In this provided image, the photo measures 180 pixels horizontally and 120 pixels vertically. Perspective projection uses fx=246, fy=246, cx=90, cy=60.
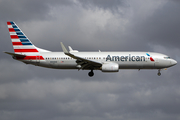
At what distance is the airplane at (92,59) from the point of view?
48.3 m

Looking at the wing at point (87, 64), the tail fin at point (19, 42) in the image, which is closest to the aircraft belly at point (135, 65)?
the wing at point (87, 64)

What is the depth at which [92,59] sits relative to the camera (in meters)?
49.2

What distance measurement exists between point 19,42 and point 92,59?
15873 millimetres

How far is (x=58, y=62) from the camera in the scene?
49.4 metres

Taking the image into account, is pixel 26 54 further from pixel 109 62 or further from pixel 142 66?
pixel 142 66

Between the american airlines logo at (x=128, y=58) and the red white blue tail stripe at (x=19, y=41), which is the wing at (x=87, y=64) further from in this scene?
the red white blue tail stripe at (x=19, y=41)

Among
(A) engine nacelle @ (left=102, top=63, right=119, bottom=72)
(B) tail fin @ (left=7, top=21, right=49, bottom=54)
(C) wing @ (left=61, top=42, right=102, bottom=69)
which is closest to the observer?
(A) engine nacelle @ (left=102, top=63, right=119, bottom=72)

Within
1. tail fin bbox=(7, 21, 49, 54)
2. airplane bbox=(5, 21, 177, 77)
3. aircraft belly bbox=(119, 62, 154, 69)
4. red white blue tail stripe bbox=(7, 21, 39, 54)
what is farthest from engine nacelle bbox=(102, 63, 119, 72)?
red white blue tail stripe bbox=(7, 21, 39, 54)

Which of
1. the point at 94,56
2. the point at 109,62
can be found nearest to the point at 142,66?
the point at 109,62

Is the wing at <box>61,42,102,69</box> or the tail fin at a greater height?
the tail fin

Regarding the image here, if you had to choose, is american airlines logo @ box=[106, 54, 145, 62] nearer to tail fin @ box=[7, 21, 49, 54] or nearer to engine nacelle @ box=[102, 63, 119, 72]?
engine nacelle @ box=[102, 63, 119, 72]

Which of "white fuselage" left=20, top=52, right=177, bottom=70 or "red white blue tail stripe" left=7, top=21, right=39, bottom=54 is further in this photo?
"red white blue tail stripe" left=7, top=21, right=39, bottom=54

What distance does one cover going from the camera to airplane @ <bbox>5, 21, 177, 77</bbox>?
4834cm

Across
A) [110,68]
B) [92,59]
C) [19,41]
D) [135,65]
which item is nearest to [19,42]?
[19,41]
